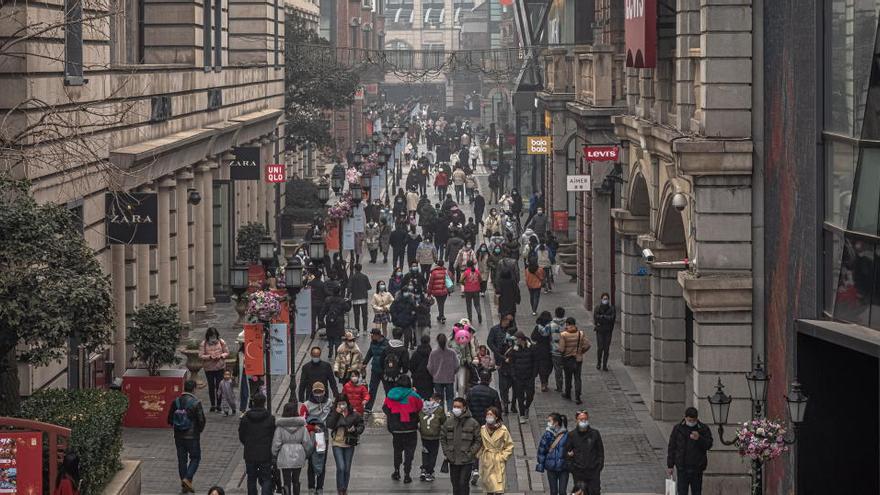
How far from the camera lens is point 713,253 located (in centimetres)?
2597

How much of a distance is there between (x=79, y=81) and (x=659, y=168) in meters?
9.53

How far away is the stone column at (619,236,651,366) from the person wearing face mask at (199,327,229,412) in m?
8.45

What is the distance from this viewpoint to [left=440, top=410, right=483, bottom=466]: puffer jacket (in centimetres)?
2461

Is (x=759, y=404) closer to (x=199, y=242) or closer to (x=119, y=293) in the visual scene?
(x=119, y=293)

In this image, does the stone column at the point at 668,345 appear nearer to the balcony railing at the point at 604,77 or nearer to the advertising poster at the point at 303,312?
the advertising poster at the point at 303,312

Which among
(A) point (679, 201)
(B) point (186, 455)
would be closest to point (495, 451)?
(B) point (186, 455)

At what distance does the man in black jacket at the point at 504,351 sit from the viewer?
31822mm

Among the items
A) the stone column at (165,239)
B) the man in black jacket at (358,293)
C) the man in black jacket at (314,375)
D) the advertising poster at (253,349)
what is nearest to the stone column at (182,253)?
the stone column at (165,239)

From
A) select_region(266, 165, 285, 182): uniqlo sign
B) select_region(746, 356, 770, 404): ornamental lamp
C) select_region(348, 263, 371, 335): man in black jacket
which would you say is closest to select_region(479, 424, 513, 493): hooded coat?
select_region(746, 356, 770, 404): ornamental lamp

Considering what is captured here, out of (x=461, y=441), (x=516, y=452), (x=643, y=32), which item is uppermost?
(x=643, y=32)

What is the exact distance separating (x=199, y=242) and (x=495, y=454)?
71.3ft

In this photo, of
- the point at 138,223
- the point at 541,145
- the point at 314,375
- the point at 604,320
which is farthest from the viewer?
the point at 541,145

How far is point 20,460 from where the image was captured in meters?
20.2

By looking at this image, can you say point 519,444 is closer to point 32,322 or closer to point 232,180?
point 32,322
